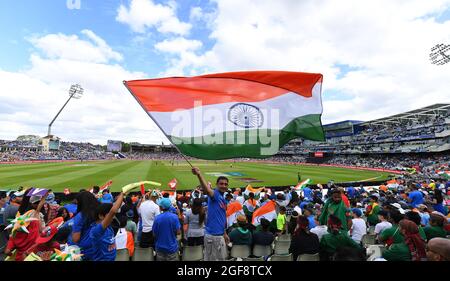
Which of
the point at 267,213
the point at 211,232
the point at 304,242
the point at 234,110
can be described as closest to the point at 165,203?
the point at 211,232

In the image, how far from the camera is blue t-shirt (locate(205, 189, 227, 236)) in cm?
448

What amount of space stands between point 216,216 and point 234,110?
2339mm

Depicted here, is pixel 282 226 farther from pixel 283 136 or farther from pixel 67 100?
pixel 67 100

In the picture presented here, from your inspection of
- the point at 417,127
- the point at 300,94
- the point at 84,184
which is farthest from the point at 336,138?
the point at 300,94

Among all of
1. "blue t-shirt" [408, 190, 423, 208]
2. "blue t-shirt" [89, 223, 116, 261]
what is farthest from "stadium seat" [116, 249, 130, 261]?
"blue t-shirt" [408, 190, 423, 208]

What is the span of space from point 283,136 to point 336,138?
10184 centimetres

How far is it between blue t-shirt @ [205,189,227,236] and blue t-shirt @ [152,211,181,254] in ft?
2.28

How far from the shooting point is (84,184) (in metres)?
23.1

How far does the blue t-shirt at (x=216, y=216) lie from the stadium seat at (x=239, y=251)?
1155 mm

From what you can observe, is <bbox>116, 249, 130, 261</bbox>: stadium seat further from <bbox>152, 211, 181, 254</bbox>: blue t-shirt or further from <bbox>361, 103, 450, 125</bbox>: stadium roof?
<bbox>361, 103, 450, 125</bbox>: stadium roof

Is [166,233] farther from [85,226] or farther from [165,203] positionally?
[85,226]

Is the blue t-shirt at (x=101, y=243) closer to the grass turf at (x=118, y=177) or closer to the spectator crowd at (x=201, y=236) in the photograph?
the spectator crowd at (x=201, y=236)

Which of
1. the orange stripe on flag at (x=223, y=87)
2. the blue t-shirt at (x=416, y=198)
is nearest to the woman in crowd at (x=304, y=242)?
the orange stripe on flag at (x=223, y=87)

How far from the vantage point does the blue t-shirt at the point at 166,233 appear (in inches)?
183
